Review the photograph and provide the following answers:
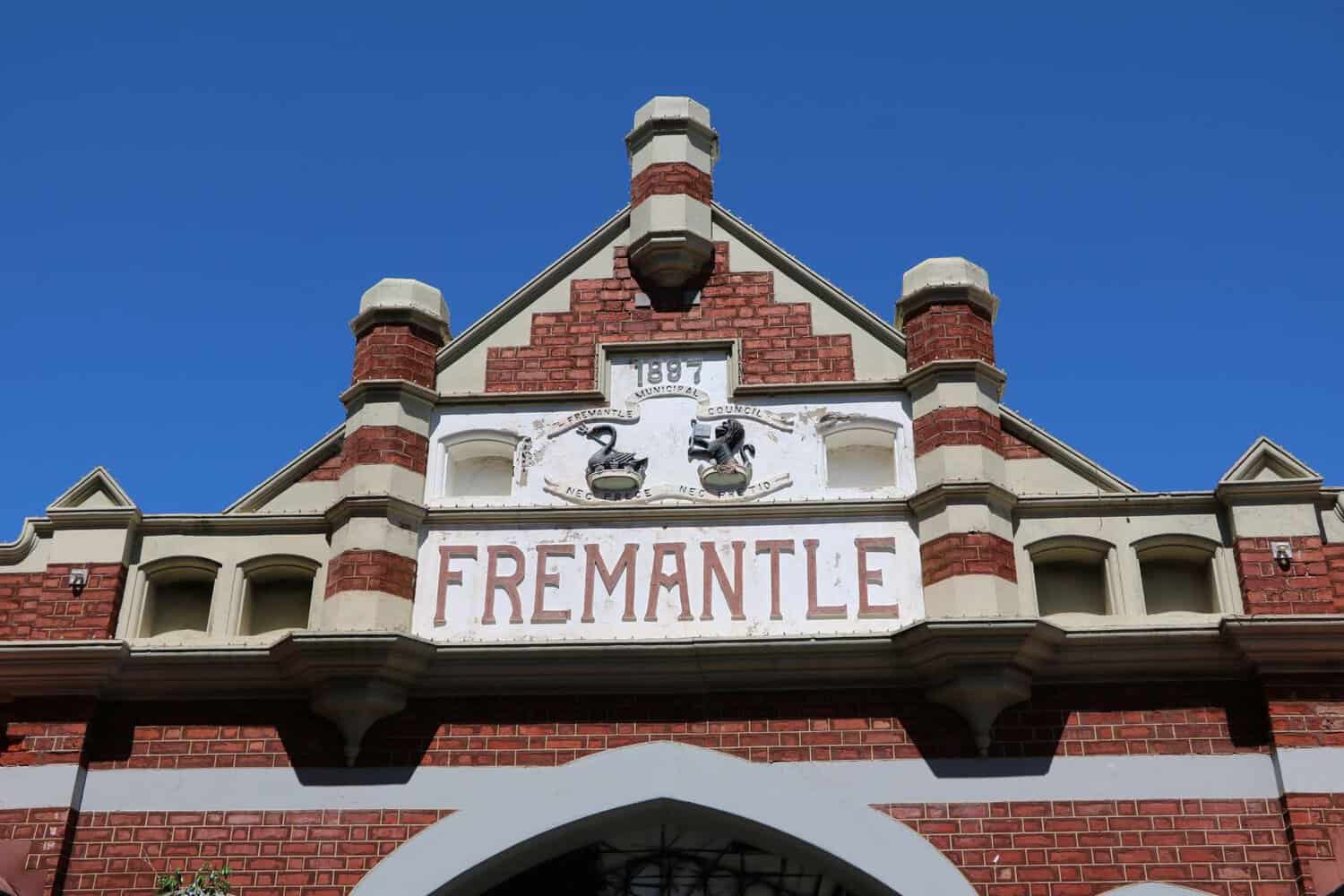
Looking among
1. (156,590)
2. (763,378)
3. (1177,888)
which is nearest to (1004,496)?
(763,378)

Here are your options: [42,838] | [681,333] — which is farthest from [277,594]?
[681,333]

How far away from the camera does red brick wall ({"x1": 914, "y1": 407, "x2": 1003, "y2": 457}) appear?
42.7 feet

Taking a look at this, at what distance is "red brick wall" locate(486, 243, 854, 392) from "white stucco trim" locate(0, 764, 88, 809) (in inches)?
188

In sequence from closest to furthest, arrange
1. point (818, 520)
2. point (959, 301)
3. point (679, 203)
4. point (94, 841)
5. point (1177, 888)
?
point (1177, 888), point (94, 841), point (818, 520), point (959, 301), point (679, 203)

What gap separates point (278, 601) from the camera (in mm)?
13391

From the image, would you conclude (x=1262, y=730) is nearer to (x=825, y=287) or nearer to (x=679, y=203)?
(x=825, y=287)

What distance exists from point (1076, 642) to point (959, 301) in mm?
3376

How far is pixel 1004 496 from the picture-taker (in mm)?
12711

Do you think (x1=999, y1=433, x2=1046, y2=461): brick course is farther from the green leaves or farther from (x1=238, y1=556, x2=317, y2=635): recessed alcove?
the green leaves

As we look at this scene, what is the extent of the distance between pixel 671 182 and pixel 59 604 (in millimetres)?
6733

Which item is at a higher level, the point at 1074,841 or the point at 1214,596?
the point at 1214,596

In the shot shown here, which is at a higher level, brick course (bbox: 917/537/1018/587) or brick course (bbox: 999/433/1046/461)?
→ brick course (bbox: 999/433/1046/461)

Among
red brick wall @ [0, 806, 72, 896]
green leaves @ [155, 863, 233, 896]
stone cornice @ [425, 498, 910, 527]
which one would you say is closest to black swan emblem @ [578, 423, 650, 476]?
stone cornice @ [425, 498, 910, 527]

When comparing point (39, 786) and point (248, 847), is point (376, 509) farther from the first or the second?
point (39, 786)
